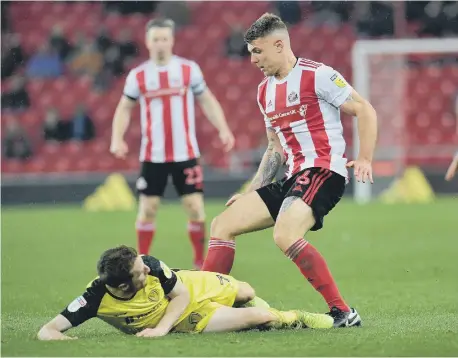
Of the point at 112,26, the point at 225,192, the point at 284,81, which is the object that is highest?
the point at 112,26

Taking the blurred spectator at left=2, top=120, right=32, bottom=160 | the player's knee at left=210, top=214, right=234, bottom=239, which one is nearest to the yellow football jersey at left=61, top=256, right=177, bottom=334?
the player's knee at left=210, top=214, right=234, bottom=239

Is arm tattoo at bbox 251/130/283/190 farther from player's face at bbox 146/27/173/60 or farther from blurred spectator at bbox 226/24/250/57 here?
blurred spectator at bbox 226/24/250/57

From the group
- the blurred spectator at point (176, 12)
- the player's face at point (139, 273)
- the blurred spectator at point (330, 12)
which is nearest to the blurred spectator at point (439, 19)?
the blurred spectator at point (330, 12)

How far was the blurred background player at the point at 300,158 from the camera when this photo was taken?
639 cm

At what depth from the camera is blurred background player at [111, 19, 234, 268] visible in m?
9.97

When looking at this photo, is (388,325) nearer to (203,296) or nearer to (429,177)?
(203,296)

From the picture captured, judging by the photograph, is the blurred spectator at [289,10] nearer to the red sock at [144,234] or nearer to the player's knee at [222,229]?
the red sock at [144,234]

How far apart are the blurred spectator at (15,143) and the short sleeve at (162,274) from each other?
47.3 feet

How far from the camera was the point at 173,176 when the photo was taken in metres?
10.2

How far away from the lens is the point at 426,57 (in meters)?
20.5

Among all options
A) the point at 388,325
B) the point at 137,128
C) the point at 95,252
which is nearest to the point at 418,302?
the point at 388,325

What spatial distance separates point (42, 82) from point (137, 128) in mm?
2396

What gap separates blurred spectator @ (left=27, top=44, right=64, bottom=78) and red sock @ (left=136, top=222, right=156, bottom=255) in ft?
39.4

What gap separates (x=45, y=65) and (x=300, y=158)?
15.5 m
